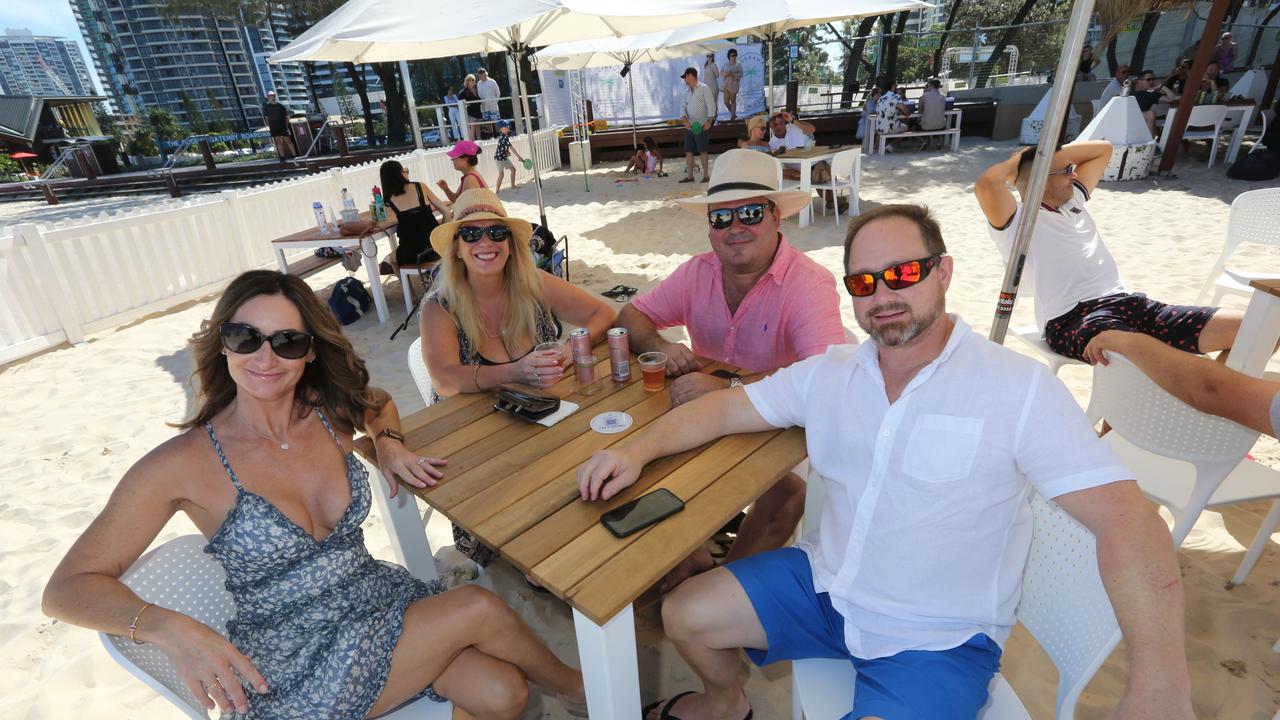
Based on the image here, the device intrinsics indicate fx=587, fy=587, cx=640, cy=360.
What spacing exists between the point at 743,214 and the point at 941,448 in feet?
4.29

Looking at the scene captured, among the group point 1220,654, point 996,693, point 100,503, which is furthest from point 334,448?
point 1220,654

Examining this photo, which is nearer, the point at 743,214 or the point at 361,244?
the point at 743,214

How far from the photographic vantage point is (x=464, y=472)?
6.03 ft

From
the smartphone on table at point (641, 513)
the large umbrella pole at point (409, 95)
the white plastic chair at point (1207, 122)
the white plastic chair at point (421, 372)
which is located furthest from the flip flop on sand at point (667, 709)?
the white plastic chair at point (1207, 122)

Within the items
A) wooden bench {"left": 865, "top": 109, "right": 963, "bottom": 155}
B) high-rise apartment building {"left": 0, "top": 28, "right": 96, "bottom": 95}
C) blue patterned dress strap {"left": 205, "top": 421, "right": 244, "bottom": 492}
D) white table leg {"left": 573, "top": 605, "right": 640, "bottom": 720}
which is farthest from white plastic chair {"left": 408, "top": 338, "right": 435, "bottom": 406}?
high-rise apartment building {"left": 0, "top": 28, "right": 96, "bottom": 95}

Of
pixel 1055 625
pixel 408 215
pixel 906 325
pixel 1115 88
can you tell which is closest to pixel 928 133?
pixel 1115 88

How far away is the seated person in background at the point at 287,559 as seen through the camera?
4.61 ft

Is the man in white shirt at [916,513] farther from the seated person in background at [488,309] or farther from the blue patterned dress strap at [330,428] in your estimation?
the seated person in background at [488,309]

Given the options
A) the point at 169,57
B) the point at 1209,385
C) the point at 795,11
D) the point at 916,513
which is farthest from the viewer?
the point at 169,57

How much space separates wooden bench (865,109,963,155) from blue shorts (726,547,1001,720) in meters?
12.8

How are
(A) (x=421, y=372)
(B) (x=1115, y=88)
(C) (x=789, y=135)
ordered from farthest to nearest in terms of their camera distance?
(B) (x=1115, y=88), (C) (x=789, y=135), (A) (x=421, y=372)

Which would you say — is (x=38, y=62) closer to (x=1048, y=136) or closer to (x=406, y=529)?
(x=406, y=529)

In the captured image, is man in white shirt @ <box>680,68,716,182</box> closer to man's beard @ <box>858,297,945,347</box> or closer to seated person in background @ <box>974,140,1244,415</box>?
seated person in background @ <box>974,140,1244,415</box>

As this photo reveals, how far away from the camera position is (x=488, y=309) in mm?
2768
